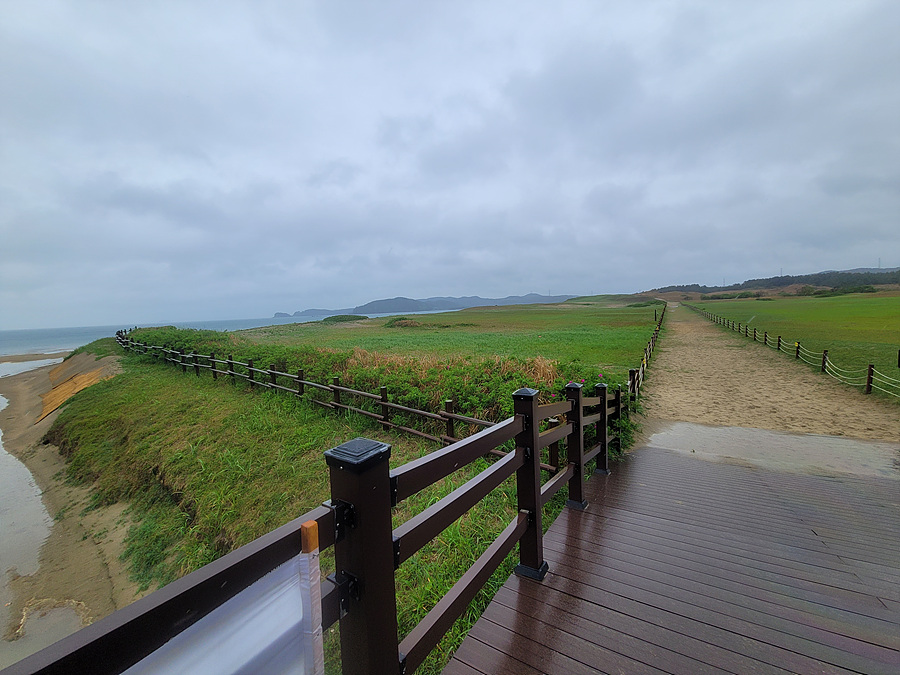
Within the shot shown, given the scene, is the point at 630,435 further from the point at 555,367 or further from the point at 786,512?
the point at 786,512

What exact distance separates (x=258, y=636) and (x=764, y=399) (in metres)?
12.8

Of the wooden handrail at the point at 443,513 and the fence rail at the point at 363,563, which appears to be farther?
the wooden handrail at the point at 443,513

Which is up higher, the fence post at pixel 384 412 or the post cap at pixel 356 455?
the post cap at pixel 356 455

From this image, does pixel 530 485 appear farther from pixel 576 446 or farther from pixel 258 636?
pixel 258 636

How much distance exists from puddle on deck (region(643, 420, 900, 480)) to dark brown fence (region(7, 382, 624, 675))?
5016 millimetres

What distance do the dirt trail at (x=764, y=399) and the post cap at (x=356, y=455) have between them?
27.3 feet

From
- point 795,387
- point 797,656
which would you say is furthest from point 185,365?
point 795,387

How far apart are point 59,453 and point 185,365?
4.84m

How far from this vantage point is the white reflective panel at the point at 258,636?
3.25 ft

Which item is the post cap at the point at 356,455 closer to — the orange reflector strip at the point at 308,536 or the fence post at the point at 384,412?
the orange reflector strip at the point at 308,536

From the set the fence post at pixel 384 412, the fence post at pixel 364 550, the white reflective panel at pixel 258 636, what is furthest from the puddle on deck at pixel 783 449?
the white reflective panel at pixel 258 636

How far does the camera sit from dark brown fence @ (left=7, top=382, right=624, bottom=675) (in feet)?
2.80

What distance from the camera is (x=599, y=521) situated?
12.5ft

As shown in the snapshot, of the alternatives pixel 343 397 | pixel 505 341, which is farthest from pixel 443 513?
pixel 505 341
